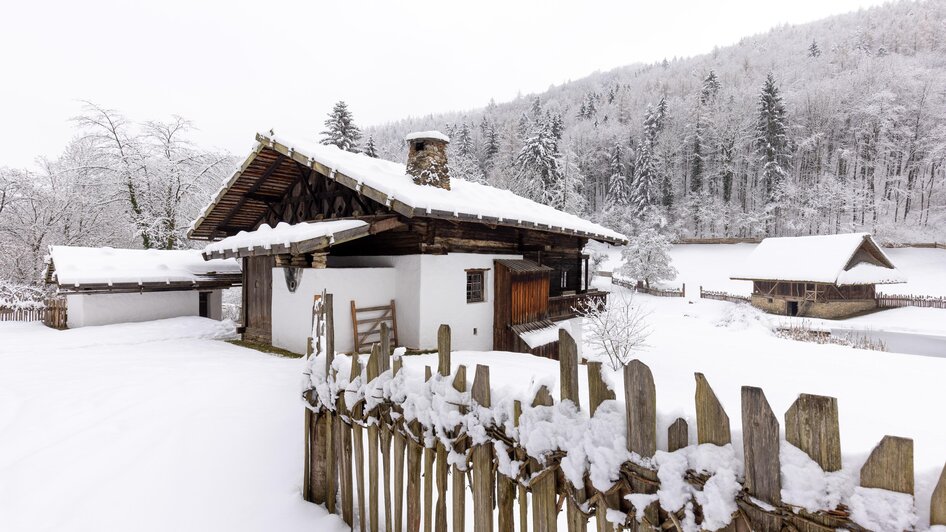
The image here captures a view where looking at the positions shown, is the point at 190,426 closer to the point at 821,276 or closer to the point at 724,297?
the point at 821,276

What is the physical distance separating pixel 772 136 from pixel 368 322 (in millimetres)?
56979

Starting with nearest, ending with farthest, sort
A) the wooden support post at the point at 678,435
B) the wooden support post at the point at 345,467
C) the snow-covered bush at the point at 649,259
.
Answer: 1. the wooden support post at the point at 678,435
2. the wooden support post at the point at 345,467
3. the snow-covered bush at the point at 649,259

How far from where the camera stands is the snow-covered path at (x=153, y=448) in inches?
145

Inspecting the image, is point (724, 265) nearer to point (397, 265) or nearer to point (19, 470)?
point (397, 265)

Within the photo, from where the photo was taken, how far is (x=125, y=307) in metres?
14.1

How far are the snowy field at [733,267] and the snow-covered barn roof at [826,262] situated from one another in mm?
4528

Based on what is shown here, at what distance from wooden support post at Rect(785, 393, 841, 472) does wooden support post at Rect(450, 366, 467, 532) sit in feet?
5.66

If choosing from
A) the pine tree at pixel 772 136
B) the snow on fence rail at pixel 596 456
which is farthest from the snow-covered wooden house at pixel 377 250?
the pine tree at pixel 772 136

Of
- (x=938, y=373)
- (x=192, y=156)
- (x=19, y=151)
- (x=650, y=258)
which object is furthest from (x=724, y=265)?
(x=19, y=151)

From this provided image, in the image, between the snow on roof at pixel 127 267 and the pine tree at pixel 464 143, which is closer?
the snow on roof at pixel 127 267

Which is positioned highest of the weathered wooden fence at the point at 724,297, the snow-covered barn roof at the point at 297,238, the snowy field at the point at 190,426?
the snow-covered barn roof at the point at 297,238

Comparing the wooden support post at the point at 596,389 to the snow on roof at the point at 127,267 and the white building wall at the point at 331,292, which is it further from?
the snow on roof at the point at 127,267

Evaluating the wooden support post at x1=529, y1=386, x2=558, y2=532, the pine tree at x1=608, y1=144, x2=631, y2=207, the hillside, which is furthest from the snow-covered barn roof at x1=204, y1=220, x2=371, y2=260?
the pine tree at x1=608, y1=144, x2=631, y2=207

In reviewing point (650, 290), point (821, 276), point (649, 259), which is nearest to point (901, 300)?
point (821, 276)
